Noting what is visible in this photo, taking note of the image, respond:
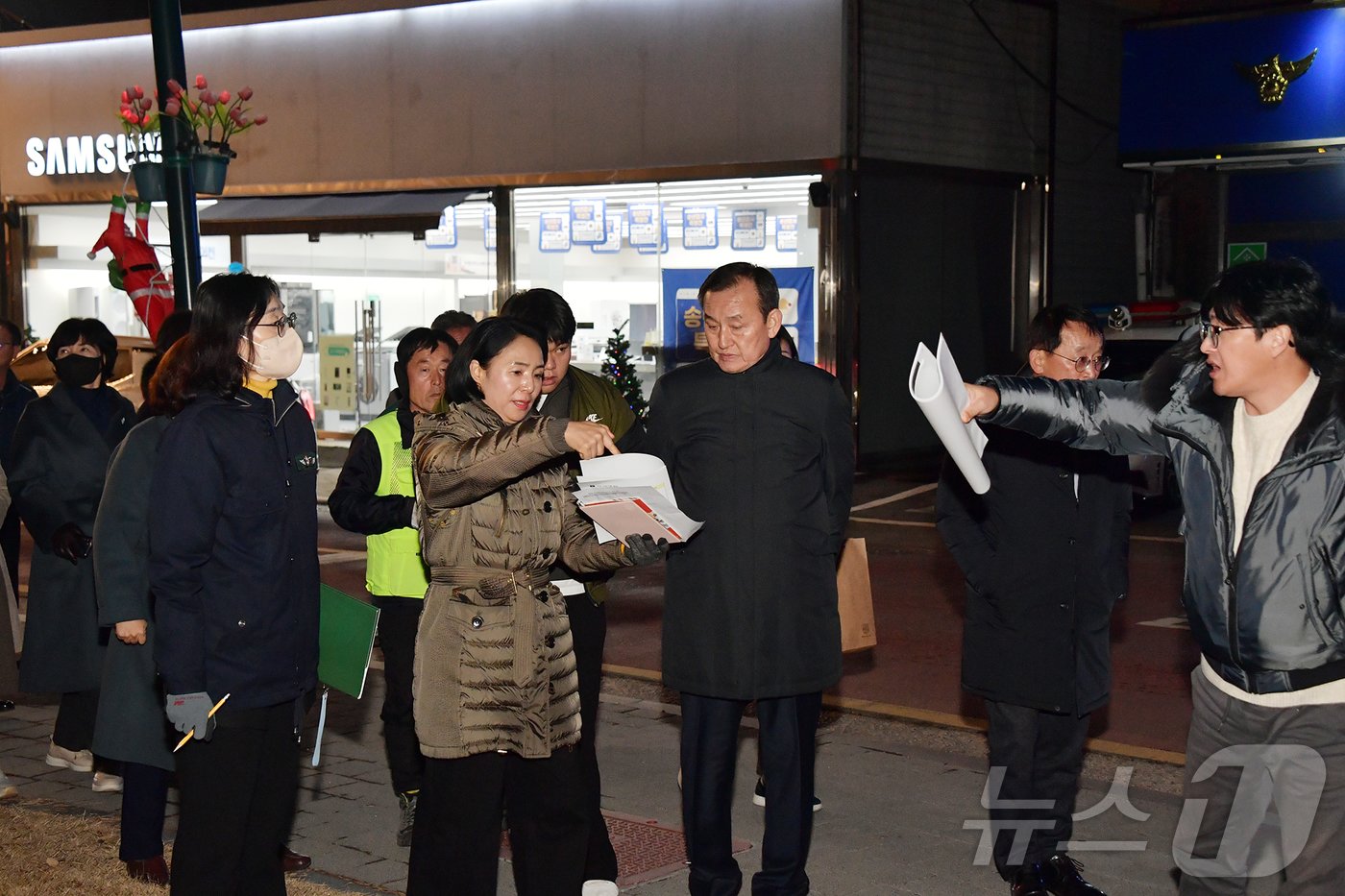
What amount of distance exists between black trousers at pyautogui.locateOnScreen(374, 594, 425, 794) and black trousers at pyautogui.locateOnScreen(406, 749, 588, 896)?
1507mm

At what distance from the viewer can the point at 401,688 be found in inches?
247

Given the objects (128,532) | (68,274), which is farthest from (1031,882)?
(68,274)

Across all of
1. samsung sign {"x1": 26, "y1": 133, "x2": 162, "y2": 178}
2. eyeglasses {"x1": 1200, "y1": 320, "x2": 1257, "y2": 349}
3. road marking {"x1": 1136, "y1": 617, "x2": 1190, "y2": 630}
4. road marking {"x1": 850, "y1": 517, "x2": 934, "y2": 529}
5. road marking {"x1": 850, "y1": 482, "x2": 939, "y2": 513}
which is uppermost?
samsung sign {"x1": 26, "y1": 133, "x2": 162, "y2": 178}

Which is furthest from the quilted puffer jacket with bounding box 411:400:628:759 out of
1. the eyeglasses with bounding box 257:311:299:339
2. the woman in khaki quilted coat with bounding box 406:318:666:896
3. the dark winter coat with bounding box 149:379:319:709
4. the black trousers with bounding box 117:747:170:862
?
the black trousers with bounding box 117:747:170:862

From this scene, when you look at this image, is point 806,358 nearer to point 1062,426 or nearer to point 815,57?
point 815,57

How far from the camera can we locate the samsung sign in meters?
23.4

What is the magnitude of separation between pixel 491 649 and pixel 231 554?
0.84 m

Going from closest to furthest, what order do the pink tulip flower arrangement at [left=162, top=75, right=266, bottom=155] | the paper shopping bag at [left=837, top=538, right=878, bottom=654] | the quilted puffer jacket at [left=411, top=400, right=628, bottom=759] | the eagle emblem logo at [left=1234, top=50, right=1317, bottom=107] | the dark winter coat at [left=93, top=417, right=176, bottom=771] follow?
the quilted puffer jacket at [left=411, top=400, right=628, bottom=759], the dark winter coat at [left=93, top=417, right=176, bottom=771], the paper shopping bag at [left=837, top=538, right=878, bottom=654], the pink tulip flower arrangement at [left=162, top=75, right=266, bottom=155], the eagle emblem logo at [left=1234, top=50, right=1317, bottom=107]

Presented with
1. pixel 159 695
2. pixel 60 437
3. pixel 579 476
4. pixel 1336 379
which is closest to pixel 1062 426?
pixel 1336 379

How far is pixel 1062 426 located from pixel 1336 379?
2.36 ft

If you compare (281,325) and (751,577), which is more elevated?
(281,325)

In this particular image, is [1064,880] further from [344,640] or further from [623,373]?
[623,373]

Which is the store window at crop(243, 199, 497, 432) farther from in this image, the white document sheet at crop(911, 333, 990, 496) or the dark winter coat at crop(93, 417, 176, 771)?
the white document sheet at crop(911, 333, 990, 496)

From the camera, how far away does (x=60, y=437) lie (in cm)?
729
